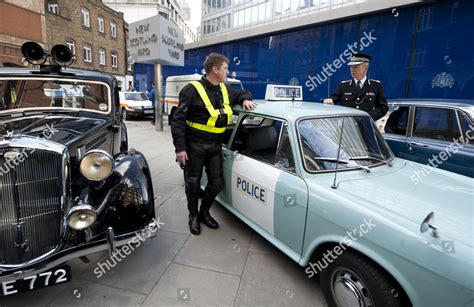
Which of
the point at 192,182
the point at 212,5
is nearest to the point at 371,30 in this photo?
the point at 192,182

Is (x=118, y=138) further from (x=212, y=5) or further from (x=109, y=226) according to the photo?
(x=212, y=5)

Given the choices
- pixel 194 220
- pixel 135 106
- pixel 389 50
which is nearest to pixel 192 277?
pixel 194 220

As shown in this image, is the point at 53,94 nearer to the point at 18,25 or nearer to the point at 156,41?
the point at 156,41

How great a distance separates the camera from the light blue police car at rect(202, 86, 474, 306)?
4.88 ft

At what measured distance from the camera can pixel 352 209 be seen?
6.02ft

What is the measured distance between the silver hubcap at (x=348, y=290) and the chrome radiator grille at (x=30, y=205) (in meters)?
2.16

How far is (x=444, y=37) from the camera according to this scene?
297 inches

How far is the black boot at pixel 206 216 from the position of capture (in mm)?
3412

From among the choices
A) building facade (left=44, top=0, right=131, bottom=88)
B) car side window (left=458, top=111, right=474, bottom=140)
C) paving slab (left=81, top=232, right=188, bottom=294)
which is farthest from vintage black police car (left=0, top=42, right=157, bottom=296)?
building facade (left=44, top=0, right=131, bottom=88)

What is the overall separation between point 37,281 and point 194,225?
1683mm

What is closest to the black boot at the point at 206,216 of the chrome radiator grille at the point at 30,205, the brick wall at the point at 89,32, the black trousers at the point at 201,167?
the black trousers at the point at 201,167

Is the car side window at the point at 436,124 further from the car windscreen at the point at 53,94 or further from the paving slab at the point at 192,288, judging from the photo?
the car windscreen at the point at 53,94

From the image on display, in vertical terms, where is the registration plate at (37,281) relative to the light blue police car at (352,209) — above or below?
below

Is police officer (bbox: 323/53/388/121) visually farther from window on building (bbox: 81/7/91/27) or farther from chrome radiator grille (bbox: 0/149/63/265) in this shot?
window on building (bbox: 81/7/91/27)
